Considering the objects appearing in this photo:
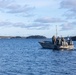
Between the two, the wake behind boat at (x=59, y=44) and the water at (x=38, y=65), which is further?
the wake behind boat at (x=59, y=44)

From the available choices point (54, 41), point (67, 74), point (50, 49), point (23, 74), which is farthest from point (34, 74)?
point (50, 49)

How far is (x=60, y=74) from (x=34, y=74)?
299 cm

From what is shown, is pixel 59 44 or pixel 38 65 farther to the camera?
pixel 59 44

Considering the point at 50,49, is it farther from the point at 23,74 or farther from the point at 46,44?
the point at 23,74

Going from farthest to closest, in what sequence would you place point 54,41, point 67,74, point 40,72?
point 54,41
point 40,72
point 67,74

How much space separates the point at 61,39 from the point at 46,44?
8.79 meters

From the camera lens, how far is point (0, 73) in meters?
38.6

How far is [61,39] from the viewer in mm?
83875

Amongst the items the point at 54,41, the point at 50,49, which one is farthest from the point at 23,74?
the point at 50,49

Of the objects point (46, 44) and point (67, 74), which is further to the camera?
point (46, 44)

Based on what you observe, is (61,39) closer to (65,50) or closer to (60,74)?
(65,50)

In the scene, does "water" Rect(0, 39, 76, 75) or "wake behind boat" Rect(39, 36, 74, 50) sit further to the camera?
"wake behind boat" Rect(39, 36, 74, 50)

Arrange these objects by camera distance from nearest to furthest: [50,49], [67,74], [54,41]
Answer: [67,74] < [54,41] < [50,49]

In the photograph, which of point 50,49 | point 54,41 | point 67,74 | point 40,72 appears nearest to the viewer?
point 67,74
